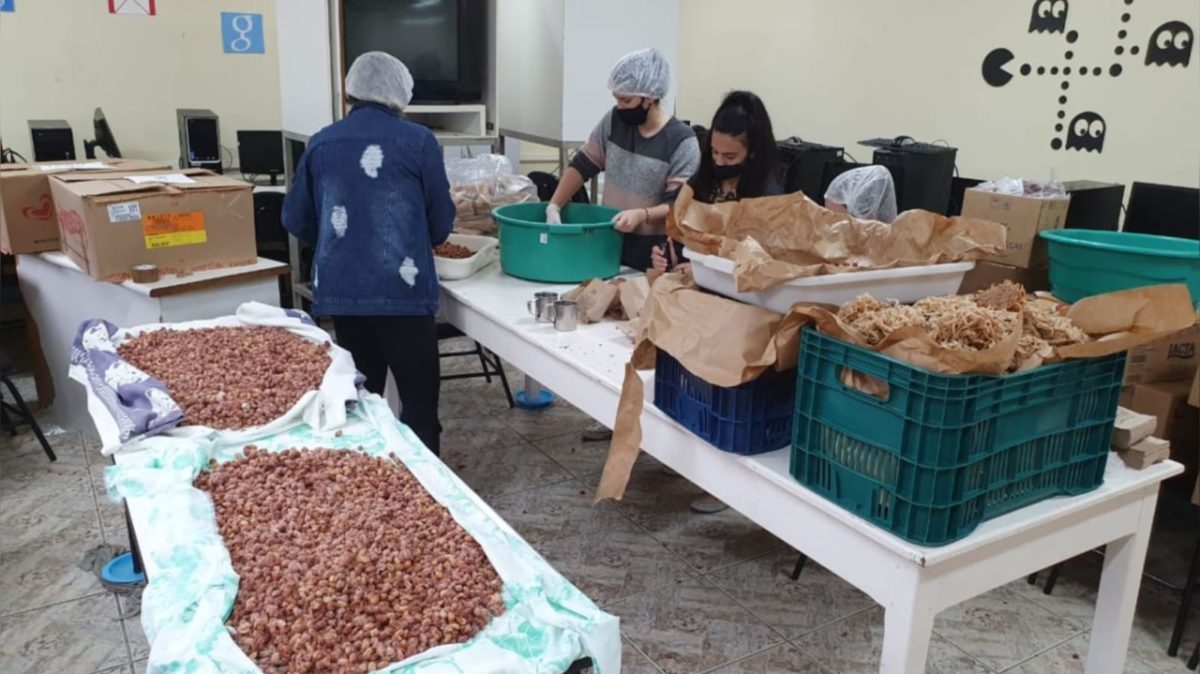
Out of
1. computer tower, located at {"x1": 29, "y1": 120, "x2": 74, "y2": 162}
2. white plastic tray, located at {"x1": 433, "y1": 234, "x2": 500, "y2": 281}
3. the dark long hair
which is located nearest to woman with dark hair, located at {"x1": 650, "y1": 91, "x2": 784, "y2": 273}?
the dark long hair

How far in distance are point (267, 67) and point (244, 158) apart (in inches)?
26.6

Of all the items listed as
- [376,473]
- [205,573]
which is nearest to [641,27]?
[376,473]

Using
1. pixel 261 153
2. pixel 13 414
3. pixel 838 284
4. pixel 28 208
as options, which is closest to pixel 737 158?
pixel 838 284

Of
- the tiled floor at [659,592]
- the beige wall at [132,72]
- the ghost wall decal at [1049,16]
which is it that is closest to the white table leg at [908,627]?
the tiled floor at [659,592]

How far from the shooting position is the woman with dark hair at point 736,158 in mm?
2559

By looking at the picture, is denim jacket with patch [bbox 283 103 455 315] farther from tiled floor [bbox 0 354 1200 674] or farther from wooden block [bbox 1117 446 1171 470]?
wooden block [bbox 1117 446 1171 470]

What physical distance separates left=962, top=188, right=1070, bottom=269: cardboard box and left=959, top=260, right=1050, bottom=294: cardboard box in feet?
0.08

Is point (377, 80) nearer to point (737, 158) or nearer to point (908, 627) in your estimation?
point (737, 158)

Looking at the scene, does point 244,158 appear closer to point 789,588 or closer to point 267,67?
point 267,67

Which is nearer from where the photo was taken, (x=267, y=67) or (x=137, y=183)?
(x=137, y=183)

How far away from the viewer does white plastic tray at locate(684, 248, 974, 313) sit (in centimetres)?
147

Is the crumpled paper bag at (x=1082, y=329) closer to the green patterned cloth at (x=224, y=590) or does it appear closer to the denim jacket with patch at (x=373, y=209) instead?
the green patterned cloth at (x=224, y=590)

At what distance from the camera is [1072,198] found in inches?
119

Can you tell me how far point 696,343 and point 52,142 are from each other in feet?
12.7
